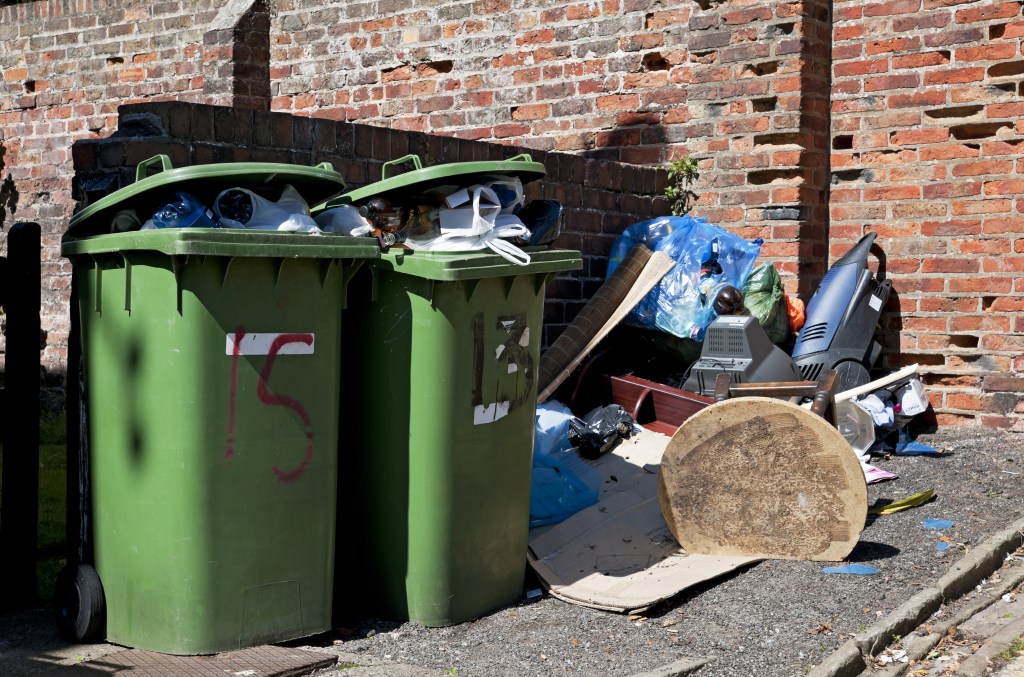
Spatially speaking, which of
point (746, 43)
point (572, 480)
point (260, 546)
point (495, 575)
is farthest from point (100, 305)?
point (746, 43)

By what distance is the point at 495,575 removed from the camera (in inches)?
162

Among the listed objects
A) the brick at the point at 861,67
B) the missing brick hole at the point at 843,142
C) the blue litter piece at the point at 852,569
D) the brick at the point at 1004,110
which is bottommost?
the blue litter piece at the point at 852,569

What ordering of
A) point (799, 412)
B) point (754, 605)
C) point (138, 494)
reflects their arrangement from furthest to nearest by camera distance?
point (799, 412) → point (754, 605) → point (138, 494)

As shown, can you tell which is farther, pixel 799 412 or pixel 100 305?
pixel 799 412

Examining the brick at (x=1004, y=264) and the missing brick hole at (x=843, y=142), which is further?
the missing brick hole at (x=843, y=142)

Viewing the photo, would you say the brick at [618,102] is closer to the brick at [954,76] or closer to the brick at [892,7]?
the brick at [892,7]

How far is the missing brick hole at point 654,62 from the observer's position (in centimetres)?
775

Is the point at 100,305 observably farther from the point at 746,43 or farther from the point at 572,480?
the point at 746,43

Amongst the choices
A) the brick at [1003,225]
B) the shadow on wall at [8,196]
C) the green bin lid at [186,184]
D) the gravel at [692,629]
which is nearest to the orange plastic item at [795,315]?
the brick at [1003,225]

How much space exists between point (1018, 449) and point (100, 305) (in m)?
4.97

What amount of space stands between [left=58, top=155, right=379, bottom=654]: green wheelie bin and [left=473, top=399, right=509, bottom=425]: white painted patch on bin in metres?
0.50

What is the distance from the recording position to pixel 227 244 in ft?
11.2

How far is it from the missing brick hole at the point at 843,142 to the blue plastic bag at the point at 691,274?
98 cm

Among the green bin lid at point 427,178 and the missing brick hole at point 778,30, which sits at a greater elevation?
the missing brick hole at point 778,30
